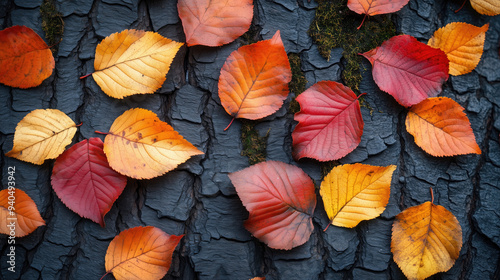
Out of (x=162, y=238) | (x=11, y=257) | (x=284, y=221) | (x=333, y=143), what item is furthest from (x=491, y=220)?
(x=11, y=257)

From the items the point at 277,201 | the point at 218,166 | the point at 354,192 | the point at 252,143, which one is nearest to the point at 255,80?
the point at 252,143

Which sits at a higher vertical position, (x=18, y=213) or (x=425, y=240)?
(x=18, y=213)

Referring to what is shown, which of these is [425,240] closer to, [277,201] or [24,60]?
[277,201]

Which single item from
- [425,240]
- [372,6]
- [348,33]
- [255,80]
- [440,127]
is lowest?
[425,240]

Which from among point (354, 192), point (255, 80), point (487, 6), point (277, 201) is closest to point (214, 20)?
point (255, 80)

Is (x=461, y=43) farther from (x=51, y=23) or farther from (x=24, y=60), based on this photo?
(x=24, y=60)

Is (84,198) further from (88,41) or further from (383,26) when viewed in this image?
(383,26)

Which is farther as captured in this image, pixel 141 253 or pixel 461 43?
pixel 461 43
